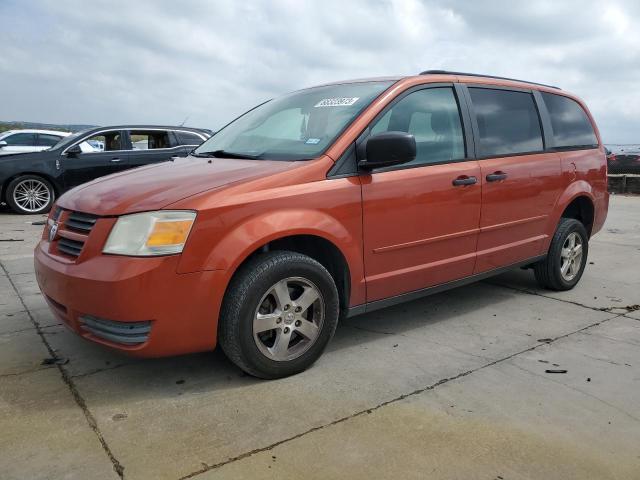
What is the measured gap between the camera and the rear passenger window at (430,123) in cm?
354

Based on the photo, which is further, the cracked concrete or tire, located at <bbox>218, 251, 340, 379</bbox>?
tire, located at <bbox>218, 251, 340, 379</bbox>

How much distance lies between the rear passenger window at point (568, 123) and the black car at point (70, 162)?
6.39 metres

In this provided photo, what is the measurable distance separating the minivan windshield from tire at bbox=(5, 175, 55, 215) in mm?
6783

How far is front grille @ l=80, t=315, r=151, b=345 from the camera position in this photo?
2.65 m

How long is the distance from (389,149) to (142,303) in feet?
5.08

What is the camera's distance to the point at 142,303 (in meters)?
2.59

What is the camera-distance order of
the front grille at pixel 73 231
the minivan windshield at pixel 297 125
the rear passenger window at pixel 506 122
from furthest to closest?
the rear passenger window at pixel 506 122, the minivan windshield at pixel 297 125, the front grille at pixel 73 231

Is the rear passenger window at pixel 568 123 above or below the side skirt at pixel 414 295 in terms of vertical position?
above

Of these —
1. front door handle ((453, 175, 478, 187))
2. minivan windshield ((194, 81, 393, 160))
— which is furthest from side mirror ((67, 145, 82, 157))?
front door handle ((453, 175, 478, 187))

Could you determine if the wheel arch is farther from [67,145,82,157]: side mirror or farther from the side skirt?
[67,145,82,157]: side mirror

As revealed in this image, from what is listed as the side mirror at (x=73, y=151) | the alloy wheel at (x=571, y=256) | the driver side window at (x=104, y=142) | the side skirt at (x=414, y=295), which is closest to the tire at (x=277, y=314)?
the side skirt at (x=414, y=295)

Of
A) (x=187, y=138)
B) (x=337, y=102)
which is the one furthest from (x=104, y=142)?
(x=337, y=102)

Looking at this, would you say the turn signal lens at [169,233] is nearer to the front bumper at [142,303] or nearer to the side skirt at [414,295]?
the front bumper at [142,303]

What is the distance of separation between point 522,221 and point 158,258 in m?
2.87
